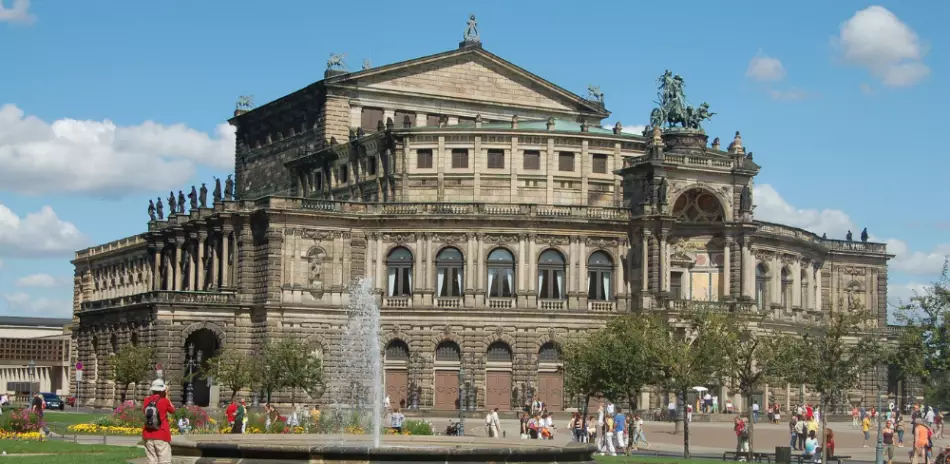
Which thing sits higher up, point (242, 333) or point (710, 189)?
point (710, 189)

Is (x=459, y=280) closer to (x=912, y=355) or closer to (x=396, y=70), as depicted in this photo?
(x=396, y=70)

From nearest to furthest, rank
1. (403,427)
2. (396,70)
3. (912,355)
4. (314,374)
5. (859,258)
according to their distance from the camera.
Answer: (912,355)
(403,427)
(314,374)
(396,70)
(859,258)

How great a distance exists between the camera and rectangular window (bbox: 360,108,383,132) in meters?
122

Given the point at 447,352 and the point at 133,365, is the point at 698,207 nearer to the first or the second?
the point at 447,352

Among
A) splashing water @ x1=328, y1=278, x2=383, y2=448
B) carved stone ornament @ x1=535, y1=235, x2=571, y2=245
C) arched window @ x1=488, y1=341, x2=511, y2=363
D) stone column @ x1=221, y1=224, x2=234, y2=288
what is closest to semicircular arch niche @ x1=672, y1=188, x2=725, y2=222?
carved stone ornament @ x1=535, y1=235, x2=571, y2=245

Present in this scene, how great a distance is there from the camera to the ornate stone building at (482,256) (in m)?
104

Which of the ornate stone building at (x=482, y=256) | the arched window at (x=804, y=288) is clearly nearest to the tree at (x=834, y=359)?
the ornate stone building at (x=482, y=256)

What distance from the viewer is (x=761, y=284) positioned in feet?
367

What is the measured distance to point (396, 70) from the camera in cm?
12244

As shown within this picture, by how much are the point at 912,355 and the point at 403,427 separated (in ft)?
69.4

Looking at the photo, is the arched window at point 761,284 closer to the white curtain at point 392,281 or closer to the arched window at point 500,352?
the arched window at point 500,352

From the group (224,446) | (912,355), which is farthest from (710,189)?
(224,446)

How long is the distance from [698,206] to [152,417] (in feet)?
259

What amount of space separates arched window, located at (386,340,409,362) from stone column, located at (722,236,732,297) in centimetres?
2229
